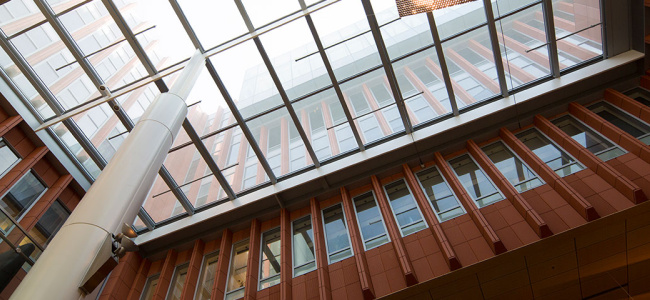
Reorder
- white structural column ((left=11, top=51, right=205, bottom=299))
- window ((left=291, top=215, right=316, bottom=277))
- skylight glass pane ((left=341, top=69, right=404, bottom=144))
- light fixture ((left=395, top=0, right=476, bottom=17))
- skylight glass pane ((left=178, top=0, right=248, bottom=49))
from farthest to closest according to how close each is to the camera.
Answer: skylight glass pane ((left=341, top=69, right=404, bottom=144))
skylight glass pane ((left=178, top=0, right=248, bottom=49))
window ((left=291, top=215, right=316, bottom=277))
light fixture ((left=395, top=0, right=476, bottom=17))
white structural column ((left=11, top=51, right=205, bottom=299))

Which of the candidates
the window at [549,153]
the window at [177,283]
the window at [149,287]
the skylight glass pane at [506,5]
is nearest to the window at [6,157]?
the window at [149,287]

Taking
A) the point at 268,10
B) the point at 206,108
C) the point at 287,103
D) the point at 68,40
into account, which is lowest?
the point at 287,103

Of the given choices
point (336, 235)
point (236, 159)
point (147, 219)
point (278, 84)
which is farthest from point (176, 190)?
point (336, 235)

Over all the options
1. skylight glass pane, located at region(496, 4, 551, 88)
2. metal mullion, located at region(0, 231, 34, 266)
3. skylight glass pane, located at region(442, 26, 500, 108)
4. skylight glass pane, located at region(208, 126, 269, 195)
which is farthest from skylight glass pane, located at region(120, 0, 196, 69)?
skylight glass pane, located at region(496, 4, 551, 88)

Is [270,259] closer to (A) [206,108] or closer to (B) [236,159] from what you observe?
(B) [236,159]

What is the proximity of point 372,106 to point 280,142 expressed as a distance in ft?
10.4

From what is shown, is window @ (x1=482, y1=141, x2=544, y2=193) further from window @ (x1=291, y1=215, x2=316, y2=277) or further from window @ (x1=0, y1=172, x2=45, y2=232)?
window @ (x1=0, y1=172, x2=45, y2=232)

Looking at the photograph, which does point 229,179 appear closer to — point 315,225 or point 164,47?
point 315,225

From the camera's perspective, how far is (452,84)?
13.1 meters

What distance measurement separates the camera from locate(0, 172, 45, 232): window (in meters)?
11.6

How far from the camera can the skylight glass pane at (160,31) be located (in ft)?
39.4

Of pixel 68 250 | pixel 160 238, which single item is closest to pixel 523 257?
pixel 68 250

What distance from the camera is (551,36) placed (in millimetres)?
12367

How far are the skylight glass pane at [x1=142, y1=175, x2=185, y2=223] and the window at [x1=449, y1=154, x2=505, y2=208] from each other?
359 inches
